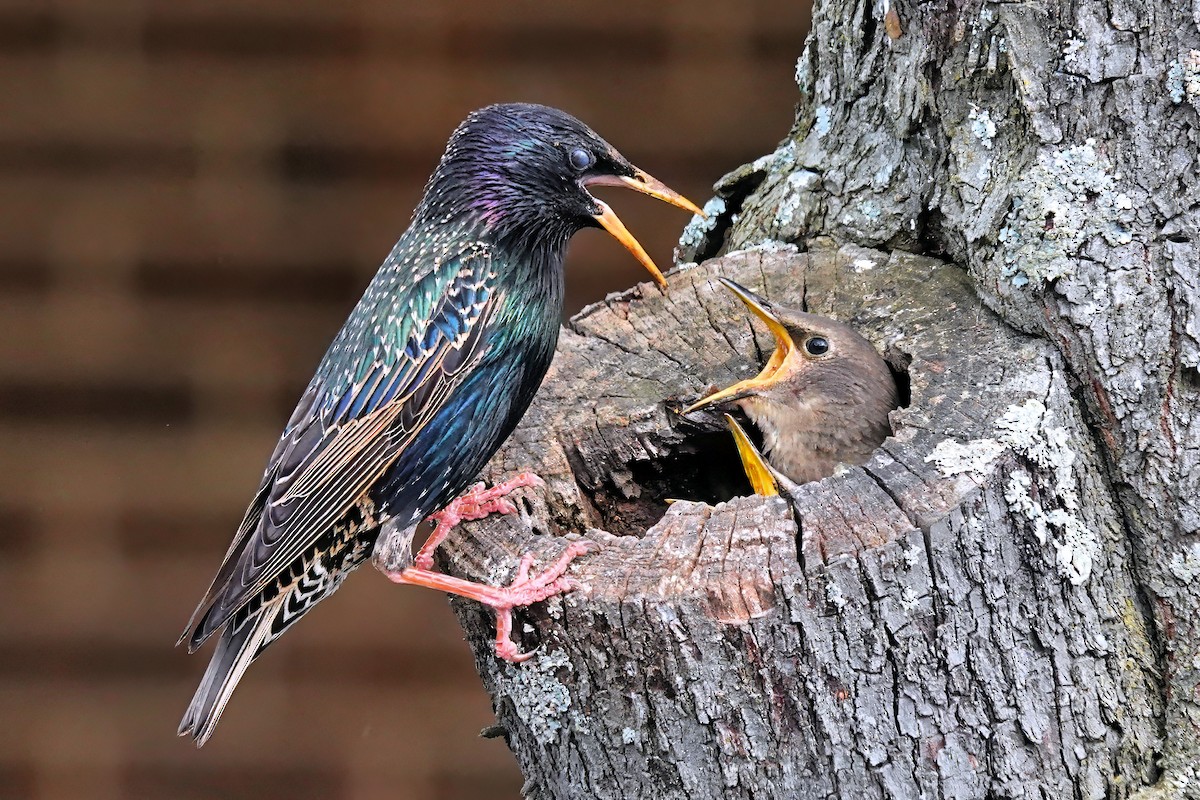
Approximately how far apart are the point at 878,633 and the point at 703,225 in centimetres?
147

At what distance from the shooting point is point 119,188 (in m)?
3.89

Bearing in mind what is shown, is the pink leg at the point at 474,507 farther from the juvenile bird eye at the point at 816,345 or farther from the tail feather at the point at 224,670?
the juvenile bird eye at the point at 816,345

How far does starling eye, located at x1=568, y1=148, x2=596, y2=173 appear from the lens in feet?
8.81

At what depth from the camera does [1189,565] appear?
83.7 inches

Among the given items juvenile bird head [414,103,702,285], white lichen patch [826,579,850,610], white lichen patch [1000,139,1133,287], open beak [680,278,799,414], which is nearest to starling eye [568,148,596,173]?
juvenile bird head [414,103,702,285]

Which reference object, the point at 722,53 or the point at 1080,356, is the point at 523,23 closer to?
the point at 722,53

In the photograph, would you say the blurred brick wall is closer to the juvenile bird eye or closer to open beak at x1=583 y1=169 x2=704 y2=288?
open beak at x1=583 y1=169 x2=704 y2=288

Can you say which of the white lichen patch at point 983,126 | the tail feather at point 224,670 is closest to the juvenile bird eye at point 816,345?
the white lichen patch at point 983,126

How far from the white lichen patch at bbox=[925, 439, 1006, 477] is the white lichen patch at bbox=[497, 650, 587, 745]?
66cm

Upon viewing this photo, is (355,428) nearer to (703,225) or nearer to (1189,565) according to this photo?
(703,225)

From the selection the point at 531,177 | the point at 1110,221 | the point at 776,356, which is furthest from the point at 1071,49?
the point at 531,177

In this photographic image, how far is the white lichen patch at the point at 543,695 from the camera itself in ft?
6.89

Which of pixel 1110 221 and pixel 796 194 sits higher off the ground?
pixel 1110 221

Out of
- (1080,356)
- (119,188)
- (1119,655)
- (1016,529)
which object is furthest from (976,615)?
(119,188)
